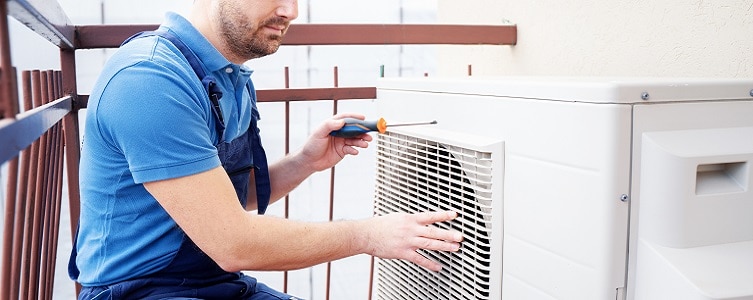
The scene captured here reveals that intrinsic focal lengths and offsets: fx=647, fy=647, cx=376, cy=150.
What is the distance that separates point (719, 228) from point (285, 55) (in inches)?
202

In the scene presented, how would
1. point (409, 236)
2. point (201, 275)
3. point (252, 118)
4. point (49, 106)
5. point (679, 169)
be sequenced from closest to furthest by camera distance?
1. point (679, 169)
2. point (49, 106)
3. point (409, 236)
4. point (201, 275)
5. point (252, 118)

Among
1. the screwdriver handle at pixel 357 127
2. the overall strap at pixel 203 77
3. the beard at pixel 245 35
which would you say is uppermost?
the beard at pixel 245 35

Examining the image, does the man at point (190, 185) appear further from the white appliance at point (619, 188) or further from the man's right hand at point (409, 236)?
the white appliance at point (619, 188)

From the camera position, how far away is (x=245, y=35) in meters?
1.20

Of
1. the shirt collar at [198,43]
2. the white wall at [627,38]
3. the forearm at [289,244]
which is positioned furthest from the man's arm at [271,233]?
the white wall at [627,38]

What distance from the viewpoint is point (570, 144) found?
0.85 metres

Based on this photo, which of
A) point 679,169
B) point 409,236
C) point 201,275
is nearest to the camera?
point 679,169

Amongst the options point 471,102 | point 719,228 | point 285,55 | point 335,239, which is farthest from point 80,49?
point 285,55

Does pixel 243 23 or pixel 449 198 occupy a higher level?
pixel 243 23

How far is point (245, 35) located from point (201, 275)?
1.47 feet

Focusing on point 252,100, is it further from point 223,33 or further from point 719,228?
point 719,228

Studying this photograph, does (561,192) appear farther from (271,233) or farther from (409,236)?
(271,233)

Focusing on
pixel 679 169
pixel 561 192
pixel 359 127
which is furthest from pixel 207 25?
pixel 679 169

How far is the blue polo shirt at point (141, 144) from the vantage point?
97cm
